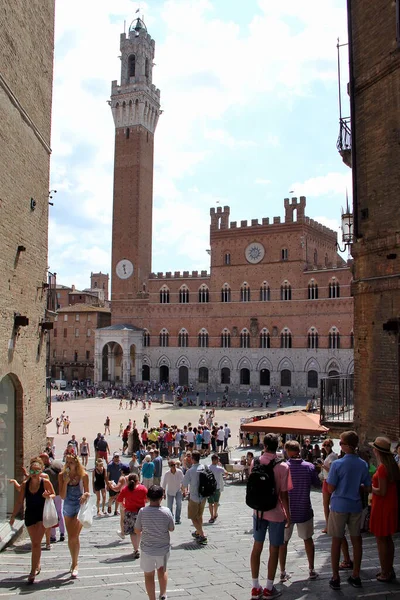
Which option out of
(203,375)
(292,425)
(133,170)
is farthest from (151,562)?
(133,170)

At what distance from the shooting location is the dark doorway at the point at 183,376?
5234 cm

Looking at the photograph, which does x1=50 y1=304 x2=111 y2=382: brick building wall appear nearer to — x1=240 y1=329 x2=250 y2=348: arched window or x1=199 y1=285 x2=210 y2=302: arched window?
x1=199 y1=285 x2=210 y2=302: arched window

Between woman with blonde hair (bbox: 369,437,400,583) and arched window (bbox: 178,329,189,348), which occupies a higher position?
arched window (bbox: 178,329,189,348)

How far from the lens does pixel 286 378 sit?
47.2m

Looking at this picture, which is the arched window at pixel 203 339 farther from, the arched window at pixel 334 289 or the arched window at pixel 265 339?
the arched window at pixel 334 289

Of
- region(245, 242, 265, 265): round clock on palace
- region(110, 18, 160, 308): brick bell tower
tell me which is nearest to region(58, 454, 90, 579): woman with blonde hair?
region(245, 242, 265, 265): round clock on palace

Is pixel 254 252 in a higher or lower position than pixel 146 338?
higher

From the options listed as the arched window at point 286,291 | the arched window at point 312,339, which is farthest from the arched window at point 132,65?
the arched window at point 312,339

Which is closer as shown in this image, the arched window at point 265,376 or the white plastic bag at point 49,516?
the white plastic bag at point 49,516

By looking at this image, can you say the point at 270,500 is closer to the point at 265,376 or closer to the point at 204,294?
the point at 265,376

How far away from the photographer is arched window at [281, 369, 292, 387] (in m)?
47.0

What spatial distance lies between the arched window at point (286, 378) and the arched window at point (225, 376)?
16.3 feet

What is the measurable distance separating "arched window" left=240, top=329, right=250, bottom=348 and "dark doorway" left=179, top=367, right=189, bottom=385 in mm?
5964

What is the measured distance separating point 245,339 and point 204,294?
5835mm
